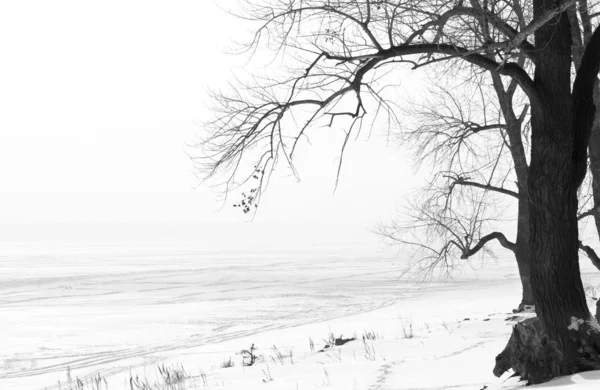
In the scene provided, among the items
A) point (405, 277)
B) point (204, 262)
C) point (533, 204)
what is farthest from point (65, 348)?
point (204, 262)

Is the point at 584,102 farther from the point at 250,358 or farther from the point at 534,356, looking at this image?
the point at 250,358

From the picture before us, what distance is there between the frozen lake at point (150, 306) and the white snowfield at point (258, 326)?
6 centimetres

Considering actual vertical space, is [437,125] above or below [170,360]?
above

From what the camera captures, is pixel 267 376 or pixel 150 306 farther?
pixel 150 306

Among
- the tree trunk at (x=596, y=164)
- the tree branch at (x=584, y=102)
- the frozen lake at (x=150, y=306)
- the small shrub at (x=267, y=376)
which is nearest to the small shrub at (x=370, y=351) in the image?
the small shrub at (x=267, y=376)

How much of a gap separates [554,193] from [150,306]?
81.1 ft

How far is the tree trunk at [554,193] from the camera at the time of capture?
333 inches

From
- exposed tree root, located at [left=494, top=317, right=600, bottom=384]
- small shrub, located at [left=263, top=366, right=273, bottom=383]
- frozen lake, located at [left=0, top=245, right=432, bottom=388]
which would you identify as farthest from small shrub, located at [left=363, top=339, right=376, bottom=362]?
frozen lake, located at [left=0, top=245, right=432, bottom=388]

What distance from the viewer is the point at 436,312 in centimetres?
2720

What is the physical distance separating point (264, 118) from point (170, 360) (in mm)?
9486

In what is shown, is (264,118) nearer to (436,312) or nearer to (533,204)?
(533,204)

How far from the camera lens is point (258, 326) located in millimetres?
24109

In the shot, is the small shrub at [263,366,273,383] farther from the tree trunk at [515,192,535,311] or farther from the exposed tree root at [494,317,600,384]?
the tree trunk at [515,192,535,311]

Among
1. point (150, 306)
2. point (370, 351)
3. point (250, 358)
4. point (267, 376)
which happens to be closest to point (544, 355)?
point (267, 376)
